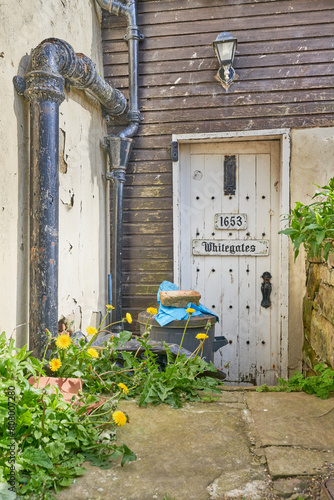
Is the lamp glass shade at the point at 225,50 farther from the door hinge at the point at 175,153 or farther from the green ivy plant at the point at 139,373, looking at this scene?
the green ivy plant at the point at 139,373

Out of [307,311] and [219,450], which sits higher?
[307,311]

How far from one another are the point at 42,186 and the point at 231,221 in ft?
8.14

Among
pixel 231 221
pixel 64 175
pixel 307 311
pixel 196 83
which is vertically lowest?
pixel 307 311


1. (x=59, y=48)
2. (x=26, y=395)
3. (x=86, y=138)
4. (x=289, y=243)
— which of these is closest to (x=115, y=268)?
(x=86, y=138)

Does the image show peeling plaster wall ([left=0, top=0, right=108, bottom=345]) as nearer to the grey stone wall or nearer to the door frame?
the door frame

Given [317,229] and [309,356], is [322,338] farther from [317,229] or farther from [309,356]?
[317,229]

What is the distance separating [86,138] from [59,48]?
116cm

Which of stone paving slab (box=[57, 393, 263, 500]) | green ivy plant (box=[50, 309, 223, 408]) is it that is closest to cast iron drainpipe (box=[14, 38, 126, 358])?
green ivy plant (box=[50, 309, 223, 408])

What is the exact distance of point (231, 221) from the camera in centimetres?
496

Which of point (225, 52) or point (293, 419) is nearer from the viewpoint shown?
point (293, 419)

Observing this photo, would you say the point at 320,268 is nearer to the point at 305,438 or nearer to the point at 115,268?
the point at 305,438

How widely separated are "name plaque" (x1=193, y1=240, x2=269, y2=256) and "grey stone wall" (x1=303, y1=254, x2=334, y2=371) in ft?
2.08

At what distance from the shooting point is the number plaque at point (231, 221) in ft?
16.2

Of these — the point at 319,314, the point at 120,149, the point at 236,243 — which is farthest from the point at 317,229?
the point at 120,149
